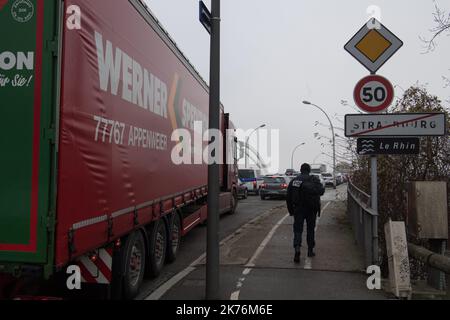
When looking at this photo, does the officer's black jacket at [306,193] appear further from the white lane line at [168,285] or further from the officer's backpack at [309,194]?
the white lane line at [168,285]

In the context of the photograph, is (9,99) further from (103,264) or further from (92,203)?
(103,264)

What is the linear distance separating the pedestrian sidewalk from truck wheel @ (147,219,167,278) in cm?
48

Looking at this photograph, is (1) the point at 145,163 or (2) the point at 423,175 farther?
(2) the point at 423,175

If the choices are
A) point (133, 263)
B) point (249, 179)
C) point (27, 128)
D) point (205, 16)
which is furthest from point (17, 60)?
point (249, 179)

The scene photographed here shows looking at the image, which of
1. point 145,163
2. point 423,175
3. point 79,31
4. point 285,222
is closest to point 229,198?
point 285,222

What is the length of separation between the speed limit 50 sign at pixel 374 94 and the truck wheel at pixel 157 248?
3530 millimetres

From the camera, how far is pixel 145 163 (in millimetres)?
6043

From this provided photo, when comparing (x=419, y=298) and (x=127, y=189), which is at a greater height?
(x=127, y=189)

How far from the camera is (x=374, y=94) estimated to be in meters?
6.15

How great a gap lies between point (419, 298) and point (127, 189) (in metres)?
3.88

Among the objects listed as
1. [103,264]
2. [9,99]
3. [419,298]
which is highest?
[9,99]

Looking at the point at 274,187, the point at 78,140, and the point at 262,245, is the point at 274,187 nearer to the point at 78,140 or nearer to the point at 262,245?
the point at 262,245

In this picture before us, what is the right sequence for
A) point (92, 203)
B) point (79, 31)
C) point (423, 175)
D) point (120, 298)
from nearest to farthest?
point (79, 31) < point (92, 203) < point (120, 298) < point (423, 175)

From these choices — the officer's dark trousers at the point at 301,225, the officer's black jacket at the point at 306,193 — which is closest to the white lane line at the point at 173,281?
the officer's dark trousers at the point at 301,225
